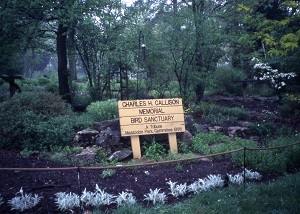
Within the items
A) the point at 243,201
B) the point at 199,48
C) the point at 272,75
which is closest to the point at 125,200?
the point at 243,201

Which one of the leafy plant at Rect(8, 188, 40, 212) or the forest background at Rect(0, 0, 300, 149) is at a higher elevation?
the forest background at Rect(0, 0, 300, 149)

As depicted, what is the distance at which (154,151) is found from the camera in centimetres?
648

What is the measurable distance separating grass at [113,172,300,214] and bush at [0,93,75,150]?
3.44m

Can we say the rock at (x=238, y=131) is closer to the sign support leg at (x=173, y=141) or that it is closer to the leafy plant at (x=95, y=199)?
the sign support leg at (x=173, y=141)

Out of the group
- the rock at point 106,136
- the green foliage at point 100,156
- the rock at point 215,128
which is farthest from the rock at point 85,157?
the rock at point 215,128

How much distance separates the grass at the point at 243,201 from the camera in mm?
3750

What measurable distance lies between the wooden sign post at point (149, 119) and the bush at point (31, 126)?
1.39 meters

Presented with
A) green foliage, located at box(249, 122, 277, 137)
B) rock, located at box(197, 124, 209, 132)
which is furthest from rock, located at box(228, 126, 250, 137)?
rock, located at box(197, 124, 209, 132)

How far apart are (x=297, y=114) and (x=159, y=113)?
576 centimetres

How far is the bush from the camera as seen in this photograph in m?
6.67

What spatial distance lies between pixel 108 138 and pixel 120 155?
545 mm

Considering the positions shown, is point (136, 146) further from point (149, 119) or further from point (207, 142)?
point (207, 142)

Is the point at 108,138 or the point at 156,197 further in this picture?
the point at 108,138

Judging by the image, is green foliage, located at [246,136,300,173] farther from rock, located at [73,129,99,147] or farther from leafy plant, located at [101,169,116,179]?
rock, located at [73,129,99,147]
